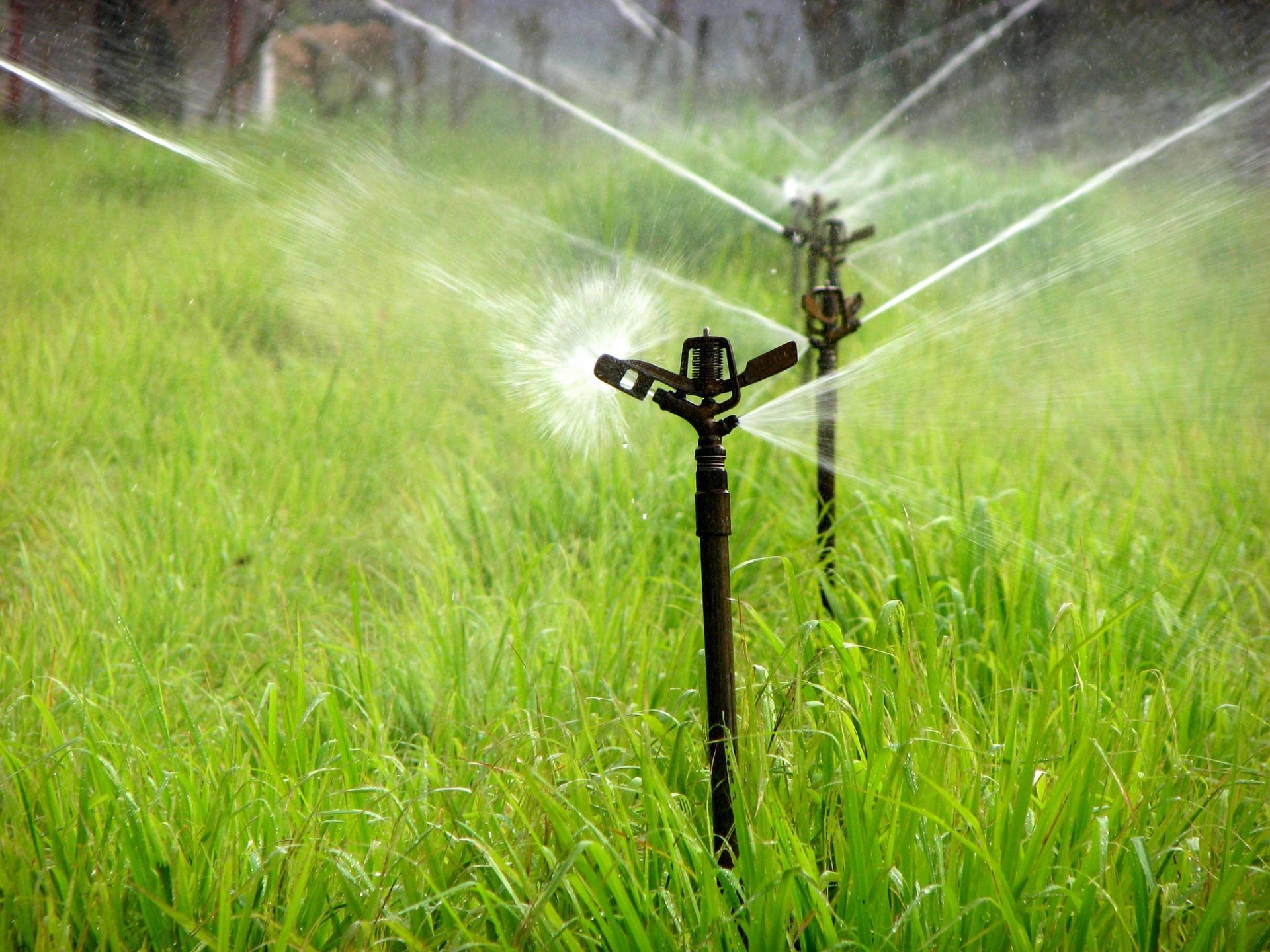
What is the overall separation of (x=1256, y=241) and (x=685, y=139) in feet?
7.70

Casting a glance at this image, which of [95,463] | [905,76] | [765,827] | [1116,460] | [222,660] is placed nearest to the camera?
[765,827]

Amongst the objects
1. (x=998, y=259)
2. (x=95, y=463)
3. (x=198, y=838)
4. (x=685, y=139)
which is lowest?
(x=198, y=838)

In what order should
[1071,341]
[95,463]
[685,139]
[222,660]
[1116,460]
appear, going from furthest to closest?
1. [685,139]
2. [1071,341]
3. [1116,460]
4. [95,463]
5. [222,660]

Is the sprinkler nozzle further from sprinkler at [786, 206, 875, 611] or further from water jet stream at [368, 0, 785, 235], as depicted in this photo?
water jet stream at [368, 0, 785, 235]

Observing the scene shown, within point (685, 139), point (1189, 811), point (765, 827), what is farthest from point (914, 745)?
point (685, 139)

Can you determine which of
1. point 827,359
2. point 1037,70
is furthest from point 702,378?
point 1037,70

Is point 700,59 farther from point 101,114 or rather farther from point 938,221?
point 101,114

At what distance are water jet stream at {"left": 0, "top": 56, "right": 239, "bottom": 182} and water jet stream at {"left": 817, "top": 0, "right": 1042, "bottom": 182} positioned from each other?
7.94 ft

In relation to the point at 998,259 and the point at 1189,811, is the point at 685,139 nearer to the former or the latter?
the point at 998,259

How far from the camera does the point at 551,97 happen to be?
3520mm

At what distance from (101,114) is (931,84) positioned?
322cm

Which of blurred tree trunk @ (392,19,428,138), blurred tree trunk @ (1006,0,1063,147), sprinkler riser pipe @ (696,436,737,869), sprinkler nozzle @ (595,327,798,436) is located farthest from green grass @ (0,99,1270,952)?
blurred tree trunk @ (1006,0,1063,147)

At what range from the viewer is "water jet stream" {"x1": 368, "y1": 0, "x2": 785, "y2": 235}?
3.45 m

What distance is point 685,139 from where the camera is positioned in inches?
150
